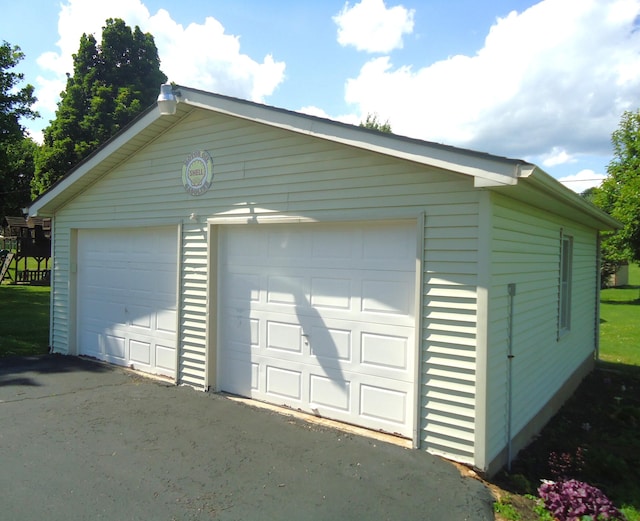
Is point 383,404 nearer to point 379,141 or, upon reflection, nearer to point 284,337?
point 284,337

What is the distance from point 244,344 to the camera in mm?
6211

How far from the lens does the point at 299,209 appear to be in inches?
219

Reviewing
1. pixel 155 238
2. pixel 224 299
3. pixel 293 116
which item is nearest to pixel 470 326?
pixel 293 116

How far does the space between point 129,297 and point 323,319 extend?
389 centimetres

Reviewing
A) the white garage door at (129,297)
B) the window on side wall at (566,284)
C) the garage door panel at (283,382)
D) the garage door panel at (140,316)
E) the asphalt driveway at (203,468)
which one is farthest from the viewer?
the window on side wall at (566,284)

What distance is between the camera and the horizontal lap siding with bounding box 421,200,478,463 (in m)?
4.33

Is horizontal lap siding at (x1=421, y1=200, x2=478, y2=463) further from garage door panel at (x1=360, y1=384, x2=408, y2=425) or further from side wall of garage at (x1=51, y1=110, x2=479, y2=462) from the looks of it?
garage door panel at (x1=360, y1=384, x2=408, y2=425)

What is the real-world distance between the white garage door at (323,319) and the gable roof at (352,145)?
89 cm

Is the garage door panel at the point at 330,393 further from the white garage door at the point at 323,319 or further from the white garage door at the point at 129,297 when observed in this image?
the white garage door at the point at 129,297

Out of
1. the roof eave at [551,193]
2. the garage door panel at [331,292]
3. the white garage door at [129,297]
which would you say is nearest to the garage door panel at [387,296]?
the garage door panel at [331,292]

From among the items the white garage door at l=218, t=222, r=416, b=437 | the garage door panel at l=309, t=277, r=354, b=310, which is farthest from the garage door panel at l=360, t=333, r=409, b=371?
the garage door panel at l=309, t=277, r=354, b=310

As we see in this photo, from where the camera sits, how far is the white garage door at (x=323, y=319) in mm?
4953

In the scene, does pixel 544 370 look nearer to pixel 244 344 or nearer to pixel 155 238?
pixel 244 344

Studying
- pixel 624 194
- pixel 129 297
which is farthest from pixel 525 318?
pixel 624 194
